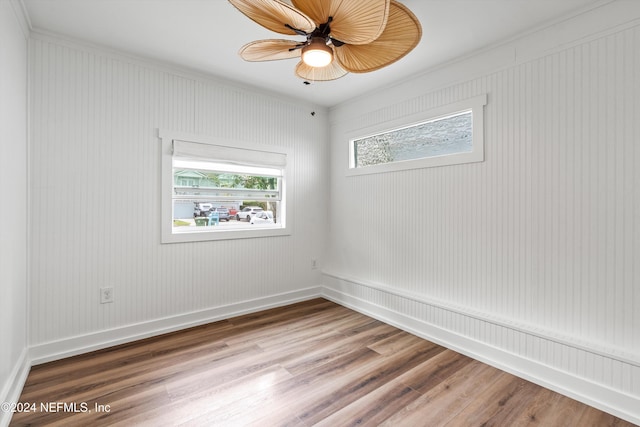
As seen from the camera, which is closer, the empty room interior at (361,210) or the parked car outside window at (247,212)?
the empty room interior at (361,210)

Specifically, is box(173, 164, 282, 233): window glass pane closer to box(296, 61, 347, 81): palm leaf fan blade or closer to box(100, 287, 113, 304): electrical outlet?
box(100, 287, 113, 304): electrical outlet

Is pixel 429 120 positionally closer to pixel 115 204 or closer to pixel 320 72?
pixel 320 72

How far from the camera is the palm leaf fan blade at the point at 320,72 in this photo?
2009 mm

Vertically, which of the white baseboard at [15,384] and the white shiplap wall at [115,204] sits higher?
the white shiplap wall at [115,204]

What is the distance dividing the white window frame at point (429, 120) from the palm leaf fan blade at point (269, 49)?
60.5 inches

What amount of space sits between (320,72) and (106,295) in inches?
99.2

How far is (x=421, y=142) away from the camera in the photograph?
3000mm

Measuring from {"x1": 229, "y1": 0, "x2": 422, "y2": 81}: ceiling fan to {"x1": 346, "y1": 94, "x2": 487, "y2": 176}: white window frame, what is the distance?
3.77ft

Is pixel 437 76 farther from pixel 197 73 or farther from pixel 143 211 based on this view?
pixel 143 211

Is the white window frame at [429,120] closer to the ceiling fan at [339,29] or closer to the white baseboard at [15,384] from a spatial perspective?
the ceiling fan at [339,29]

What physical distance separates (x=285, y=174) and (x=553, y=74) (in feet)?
8.69

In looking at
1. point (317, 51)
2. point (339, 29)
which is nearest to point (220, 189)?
point (317, 51)

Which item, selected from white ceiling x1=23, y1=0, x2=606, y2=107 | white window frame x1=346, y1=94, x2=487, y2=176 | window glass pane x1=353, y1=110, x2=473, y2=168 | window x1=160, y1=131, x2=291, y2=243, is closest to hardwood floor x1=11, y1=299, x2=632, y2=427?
window x1=160, y1=131, x2=291, y2=243

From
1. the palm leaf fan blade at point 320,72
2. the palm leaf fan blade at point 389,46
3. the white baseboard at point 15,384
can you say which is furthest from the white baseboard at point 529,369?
the white baseboard at point 15,384
